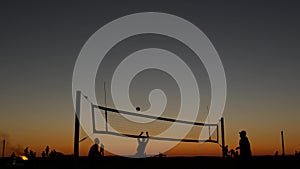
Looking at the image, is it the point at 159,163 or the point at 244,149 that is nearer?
the point at 244,149

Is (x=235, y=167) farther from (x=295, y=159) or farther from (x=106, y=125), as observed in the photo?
(x=106, y=125)

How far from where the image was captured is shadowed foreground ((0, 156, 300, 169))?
13.5 meters

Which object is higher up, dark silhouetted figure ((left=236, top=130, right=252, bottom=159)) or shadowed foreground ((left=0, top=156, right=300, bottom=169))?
dark silhouetted figure ((left=236, top=130, right=252, bottom=159))

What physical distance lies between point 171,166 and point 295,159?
502 cm

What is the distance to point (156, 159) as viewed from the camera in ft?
47.4

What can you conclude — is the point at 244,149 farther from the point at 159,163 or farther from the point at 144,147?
the point at 144,147

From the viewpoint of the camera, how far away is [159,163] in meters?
14.3

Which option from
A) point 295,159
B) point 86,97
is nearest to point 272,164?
point 295,159

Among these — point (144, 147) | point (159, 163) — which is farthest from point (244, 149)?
point (144, 147)

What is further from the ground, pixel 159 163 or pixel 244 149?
pixel 244 149

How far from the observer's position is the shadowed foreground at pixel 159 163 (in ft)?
44.4

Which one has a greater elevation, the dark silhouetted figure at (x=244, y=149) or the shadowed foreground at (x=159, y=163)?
the dark silhouetted figure at (x=244, y=149)

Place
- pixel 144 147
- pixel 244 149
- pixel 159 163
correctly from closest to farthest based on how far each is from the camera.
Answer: pixel 244 149 → pixel 159 163 → pixel 144 147

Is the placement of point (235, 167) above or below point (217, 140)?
below
